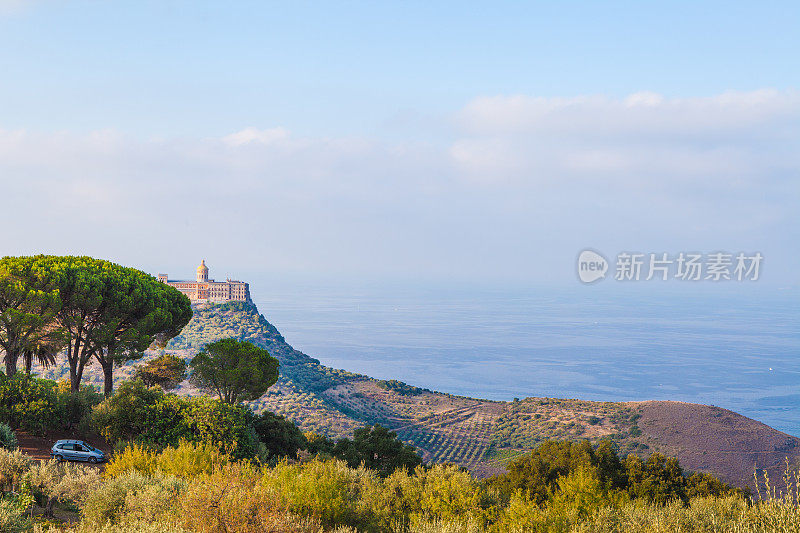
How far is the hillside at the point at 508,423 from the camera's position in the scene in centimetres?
6938

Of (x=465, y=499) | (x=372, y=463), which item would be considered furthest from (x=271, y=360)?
(x=465, y=499)

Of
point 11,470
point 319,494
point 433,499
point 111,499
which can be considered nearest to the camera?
point 111,499

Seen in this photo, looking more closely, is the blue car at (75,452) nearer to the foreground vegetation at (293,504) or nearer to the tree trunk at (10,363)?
the foreground vegetation at (293,504)

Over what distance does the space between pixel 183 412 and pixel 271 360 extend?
1245cm

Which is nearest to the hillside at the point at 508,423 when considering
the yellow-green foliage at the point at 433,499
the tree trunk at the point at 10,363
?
the tree trunk at the point at 10,363

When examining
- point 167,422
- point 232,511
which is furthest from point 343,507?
point 167,422

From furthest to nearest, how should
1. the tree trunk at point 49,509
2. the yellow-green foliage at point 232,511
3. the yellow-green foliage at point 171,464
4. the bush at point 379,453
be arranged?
the bush at point 379,453 → the yellow-green foliage at point 171,464 → the tree trunk at point 49,509 → the yellow-green foliage at point 232,511

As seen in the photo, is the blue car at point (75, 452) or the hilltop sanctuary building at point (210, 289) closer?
the blue car at point (75, 452)

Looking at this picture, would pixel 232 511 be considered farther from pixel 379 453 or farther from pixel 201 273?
pixel 201 273

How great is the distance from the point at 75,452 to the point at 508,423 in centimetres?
6213

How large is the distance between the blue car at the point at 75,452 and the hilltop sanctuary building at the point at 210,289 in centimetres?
10365

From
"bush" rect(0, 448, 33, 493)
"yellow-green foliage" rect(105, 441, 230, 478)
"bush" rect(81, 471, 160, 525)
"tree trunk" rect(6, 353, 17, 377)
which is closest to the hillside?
"tree trunk" rect(6, 353, 17, 377)

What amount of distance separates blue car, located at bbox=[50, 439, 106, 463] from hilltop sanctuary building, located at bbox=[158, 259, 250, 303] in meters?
104

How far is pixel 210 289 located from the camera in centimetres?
13725
